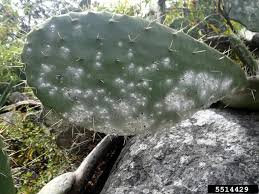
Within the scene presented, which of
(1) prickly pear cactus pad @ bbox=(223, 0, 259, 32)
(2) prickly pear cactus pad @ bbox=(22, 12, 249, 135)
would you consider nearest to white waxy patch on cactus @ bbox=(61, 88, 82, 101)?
(2) prickly pear cactus pad @ bbox=(22, 12, 249, 135)

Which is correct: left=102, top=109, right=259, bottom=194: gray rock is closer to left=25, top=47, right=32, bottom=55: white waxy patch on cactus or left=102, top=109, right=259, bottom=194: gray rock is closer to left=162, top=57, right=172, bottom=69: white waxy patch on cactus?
left=162, top=57, right=172, bottom=69: white waxy patch on cactus

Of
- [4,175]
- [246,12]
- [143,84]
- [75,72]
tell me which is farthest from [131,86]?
[246,12]

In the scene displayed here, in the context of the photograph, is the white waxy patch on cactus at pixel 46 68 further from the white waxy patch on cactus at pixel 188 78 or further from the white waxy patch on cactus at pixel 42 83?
the white waxy patch on cactus at pixel 188 78

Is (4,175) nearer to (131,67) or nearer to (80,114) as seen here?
(80,114)

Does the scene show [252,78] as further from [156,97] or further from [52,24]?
[52,24]

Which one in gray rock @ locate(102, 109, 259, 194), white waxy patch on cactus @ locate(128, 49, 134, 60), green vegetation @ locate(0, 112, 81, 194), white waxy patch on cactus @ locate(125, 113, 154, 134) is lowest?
green vegetation @ locate(0, 112, 81, 194)

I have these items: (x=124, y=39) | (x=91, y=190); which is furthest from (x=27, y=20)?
(x=124, y=39)

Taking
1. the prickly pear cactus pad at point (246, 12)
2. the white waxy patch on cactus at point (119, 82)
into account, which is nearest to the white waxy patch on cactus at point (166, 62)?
the white waxy patch on cactus at point (119, 82)
